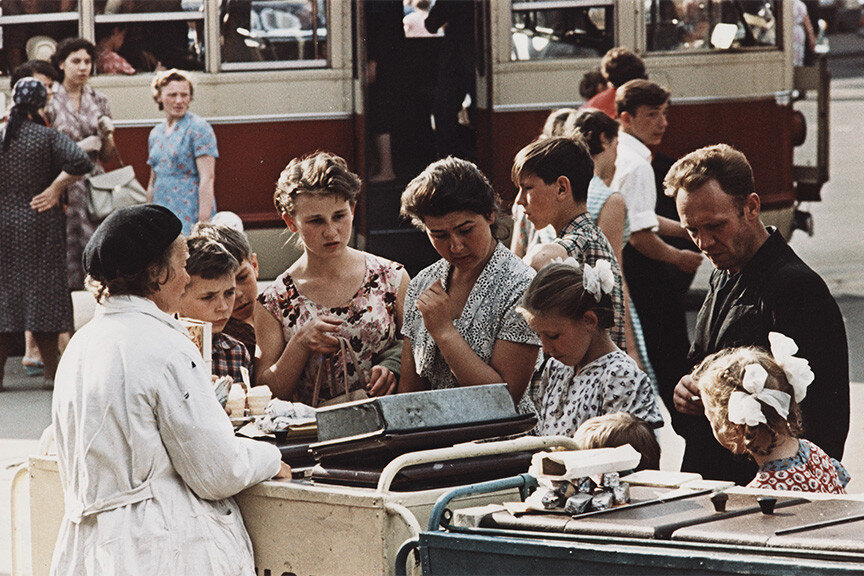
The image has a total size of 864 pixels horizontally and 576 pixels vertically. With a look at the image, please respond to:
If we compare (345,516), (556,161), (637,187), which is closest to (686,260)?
(637,187)

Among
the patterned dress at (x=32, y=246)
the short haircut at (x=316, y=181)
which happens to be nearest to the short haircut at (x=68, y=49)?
the patterned dress at (x=32, y=246)

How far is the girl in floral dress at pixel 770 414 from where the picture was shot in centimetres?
308

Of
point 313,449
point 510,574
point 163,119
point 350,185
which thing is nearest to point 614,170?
point 350,185

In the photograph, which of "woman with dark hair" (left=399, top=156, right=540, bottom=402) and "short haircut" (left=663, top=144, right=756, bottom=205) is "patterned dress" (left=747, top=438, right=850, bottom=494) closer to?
"short haircut" (left=663, top=144, right=756, bottom=205)

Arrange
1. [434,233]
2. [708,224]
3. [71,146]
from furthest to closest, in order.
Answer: [71,146] < [434,233] < [708,224]

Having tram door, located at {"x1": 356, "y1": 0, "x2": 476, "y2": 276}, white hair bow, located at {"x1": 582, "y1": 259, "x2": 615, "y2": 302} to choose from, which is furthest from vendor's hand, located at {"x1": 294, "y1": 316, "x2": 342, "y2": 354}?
tram door, located at {"x1": 356, "y1": 0, "x2": 476, "y2": 276}

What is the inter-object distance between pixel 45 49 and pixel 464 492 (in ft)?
24.7

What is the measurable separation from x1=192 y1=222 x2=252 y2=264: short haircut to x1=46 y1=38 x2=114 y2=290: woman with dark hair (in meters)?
4.47

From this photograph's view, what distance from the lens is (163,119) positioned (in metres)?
9.60

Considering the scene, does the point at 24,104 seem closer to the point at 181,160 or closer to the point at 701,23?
the point at 181,160

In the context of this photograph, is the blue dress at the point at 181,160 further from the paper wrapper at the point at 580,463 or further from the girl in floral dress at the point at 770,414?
the paper wrapper at the point at 580,463

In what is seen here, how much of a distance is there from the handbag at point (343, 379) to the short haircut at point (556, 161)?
3.34 feet

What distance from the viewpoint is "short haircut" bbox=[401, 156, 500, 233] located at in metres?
3.82

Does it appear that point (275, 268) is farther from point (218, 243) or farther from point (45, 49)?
point (218, 243)
